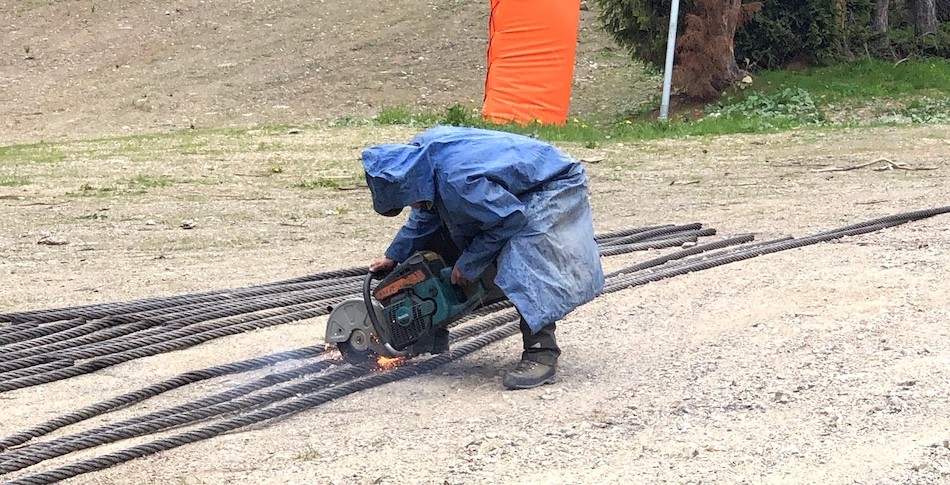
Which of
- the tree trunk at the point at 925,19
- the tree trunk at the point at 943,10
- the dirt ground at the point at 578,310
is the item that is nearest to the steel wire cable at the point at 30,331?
the dirt ground at the point at 578,310

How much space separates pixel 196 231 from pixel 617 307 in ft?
14.3

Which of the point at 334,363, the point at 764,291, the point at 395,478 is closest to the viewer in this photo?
the point at 395,478

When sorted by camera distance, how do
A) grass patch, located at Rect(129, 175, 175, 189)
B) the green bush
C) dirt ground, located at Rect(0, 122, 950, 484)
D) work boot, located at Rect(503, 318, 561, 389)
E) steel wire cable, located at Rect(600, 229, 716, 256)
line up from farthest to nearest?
1. the green bush
2. grass patch, located at Rect(129, 175, 175, 189)
3. steel wire cable, located at Rect(600, 229, 716, 256)
4. work boot, located at Rect(503, 318, 561, 389)
5. dirt ground, located at Rect(0, 122, 950, 484)

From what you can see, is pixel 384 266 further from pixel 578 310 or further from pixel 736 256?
pixel 736 256

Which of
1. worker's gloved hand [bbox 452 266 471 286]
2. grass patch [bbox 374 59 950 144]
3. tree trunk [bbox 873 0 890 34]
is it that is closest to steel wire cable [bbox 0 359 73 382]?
worker's gloved hand [bbox 452 266 471 286]

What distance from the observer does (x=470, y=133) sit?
530 centimetres

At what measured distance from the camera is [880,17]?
19.8m

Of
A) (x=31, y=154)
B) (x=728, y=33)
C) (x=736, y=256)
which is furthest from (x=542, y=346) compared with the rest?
(x=728, y=33)

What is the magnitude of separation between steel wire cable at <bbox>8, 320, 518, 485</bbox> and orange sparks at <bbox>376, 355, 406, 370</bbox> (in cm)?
6

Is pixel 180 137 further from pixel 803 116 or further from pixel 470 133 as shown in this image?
pixel 470 133

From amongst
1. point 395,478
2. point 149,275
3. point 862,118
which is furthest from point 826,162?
point 395,478

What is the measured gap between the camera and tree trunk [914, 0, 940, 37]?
20.1 meters

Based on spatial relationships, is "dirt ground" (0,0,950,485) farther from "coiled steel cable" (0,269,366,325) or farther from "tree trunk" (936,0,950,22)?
"tree trunk" (936,0,950,22)

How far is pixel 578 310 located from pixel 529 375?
59.4 inches
